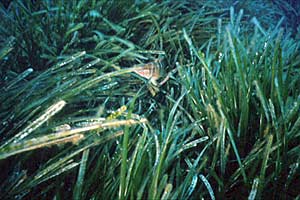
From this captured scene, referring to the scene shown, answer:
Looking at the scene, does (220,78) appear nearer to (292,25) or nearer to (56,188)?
(56,188)

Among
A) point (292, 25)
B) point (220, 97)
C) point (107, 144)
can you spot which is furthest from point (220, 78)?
point (292, 25)

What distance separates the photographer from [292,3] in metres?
2.92

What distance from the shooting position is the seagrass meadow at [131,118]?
102 cm

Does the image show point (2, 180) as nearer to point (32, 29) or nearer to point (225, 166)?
point (225, 166)

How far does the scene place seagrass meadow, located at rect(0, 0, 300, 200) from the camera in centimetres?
102

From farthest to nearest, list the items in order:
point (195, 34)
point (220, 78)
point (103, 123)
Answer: point (195, 34), point (220, 78), point (103, 123)

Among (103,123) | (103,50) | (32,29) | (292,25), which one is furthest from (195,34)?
(103,123)

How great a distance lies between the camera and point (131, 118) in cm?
116

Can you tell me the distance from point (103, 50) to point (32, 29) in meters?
0.32

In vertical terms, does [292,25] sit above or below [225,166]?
above

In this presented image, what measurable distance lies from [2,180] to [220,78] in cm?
82

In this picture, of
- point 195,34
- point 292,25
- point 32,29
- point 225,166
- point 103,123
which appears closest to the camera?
point 103,123

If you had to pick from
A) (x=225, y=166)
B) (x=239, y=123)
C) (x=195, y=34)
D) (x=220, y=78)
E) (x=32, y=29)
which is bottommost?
(x=225, y=166)

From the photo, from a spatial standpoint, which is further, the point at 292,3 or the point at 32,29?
the point at 292,3
